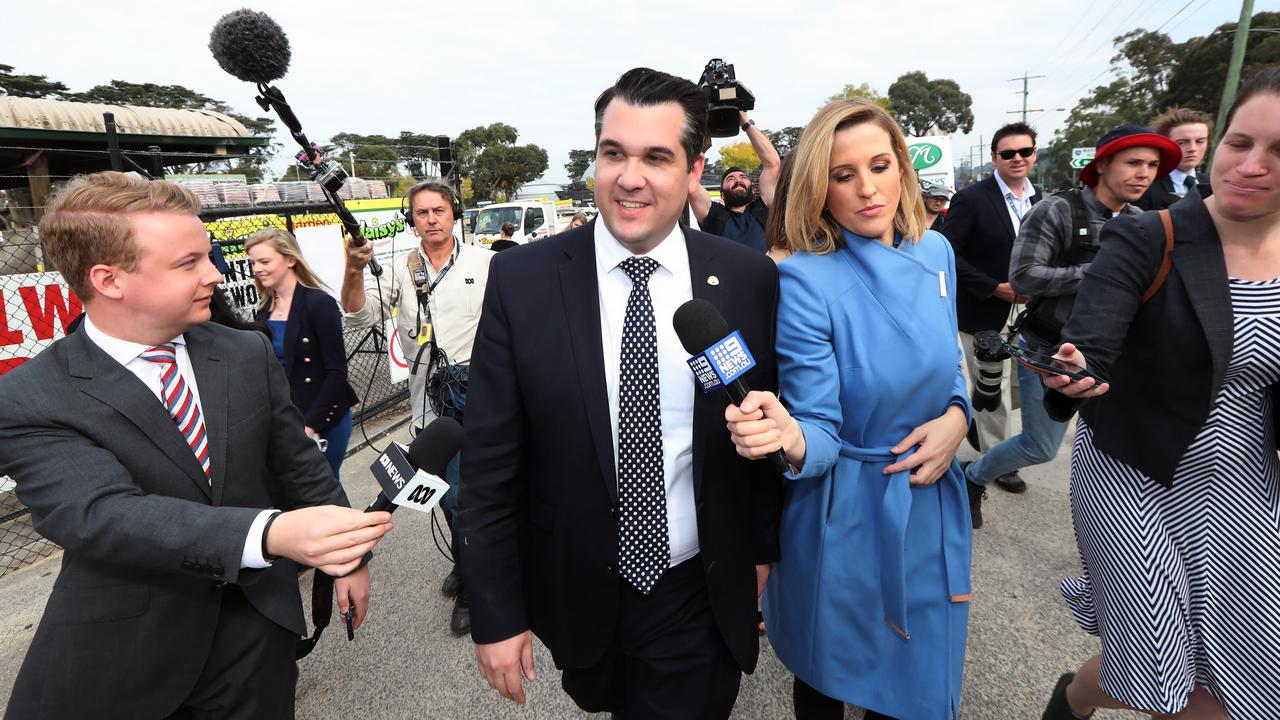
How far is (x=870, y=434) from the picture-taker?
1.76 metres

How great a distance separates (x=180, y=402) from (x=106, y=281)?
12.9 inches

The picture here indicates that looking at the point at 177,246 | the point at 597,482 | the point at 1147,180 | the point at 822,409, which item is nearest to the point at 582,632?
the point at 597,482

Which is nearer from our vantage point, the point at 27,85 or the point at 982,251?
the point at 982,251

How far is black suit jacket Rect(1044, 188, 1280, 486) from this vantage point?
5.18 feet

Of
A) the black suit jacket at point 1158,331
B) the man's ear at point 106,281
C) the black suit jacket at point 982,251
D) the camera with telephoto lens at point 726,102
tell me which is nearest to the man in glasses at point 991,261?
the black suit jacket at point 982,251

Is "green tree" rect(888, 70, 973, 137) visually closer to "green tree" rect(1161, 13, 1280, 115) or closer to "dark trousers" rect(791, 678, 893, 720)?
"green tree" rect(1161, 13, 1280, 115)

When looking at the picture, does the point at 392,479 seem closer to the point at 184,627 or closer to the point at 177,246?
the point at 184,627

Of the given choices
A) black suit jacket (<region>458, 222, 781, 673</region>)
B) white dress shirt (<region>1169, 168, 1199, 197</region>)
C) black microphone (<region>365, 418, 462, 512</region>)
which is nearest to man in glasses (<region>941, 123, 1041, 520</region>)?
white dress shirt (<region>1169, 168, 1199, 197</region>)

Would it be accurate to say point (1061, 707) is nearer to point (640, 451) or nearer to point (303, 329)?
point (640, 451)

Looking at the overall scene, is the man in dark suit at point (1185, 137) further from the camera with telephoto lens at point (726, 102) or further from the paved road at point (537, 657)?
the camera with telephoto lens at point (726, 102)

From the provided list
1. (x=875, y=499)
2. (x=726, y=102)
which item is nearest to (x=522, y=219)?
(x=726, y=102)

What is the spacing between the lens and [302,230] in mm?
6734

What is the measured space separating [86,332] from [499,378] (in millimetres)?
992

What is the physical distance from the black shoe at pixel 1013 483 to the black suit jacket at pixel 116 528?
15.3 ft
